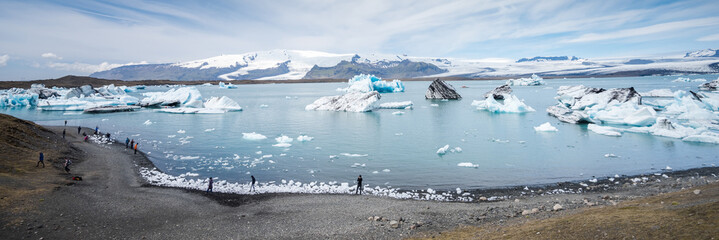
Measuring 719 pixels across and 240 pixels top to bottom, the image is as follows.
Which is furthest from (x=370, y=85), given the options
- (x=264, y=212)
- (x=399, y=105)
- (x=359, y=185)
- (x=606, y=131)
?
(x=264, y=212)

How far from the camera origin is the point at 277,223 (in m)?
11.6

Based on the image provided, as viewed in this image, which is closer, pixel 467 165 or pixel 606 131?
pixel 467 165

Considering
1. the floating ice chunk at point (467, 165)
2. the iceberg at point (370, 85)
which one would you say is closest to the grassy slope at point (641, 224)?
the floating ice chunk at point (467, 165)

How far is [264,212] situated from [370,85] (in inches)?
2178

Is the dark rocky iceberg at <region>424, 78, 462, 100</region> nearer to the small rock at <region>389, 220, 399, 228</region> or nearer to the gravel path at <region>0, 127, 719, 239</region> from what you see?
the gravel path at <region>0, 127, 719, 239</region>

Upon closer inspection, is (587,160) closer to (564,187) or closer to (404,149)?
(564,187)

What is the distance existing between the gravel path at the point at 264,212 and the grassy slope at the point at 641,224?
2074mm

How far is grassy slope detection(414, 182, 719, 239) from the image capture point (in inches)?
264

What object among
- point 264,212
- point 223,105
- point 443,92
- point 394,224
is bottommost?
point 264,212

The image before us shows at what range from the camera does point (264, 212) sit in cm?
1270

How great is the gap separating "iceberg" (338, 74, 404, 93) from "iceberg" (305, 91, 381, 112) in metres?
17.1

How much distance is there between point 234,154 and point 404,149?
10894 millimetres

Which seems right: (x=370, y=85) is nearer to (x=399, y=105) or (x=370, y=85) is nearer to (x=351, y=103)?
(x=399, y=105)

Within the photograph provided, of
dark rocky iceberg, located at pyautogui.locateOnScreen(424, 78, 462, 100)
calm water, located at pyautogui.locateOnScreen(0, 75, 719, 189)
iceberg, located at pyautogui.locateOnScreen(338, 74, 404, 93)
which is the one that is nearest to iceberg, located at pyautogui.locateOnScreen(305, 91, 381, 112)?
calm water, located at pyautogui.locateOnScreen(0, 75, 719, 189)
